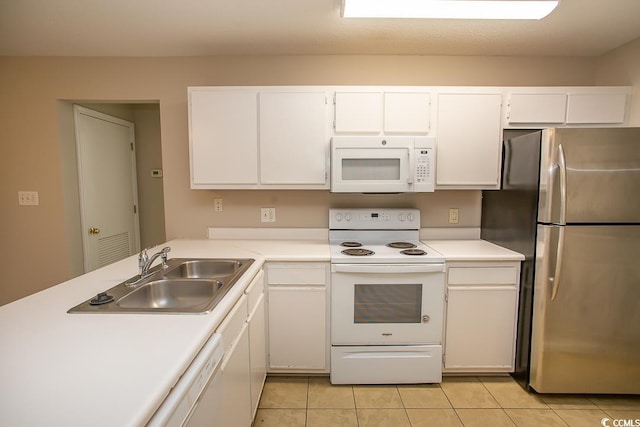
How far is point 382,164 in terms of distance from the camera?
7.22 ft

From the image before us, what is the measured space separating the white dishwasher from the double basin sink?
0.57 ft

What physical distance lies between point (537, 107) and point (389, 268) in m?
1.63

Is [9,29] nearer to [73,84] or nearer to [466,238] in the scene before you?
[73,84]

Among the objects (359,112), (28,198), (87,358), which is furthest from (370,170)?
(28,198)

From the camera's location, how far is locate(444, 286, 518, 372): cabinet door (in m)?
2.07

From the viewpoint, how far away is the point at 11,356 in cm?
86

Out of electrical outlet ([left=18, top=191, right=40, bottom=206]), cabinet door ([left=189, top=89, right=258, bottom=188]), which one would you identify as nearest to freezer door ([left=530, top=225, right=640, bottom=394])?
cabinet door ([left=189, top=89, right=258, bottom=188])

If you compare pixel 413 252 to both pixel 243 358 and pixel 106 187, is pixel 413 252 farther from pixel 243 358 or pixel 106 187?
pixel 106 187

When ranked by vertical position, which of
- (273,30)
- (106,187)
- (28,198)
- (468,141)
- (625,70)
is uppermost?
(273,30)

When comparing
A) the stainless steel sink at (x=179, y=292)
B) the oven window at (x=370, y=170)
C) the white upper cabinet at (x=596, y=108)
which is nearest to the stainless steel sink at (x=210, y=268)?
the stainless steel sink at (x=179, y=292)

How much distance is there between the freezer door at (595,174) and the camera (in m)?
1.77

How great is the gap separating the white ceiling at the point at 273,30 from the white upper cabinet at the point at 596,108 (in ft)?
1.37

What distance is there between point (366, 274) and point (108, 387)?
152 cm

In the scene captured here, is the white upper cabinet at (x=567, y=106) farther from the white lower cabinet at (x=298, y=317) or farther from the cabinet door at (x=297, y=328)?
the cabinet door at (x=297, y=328)
